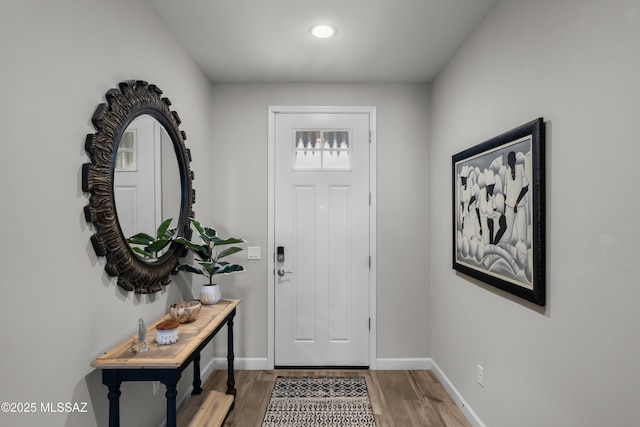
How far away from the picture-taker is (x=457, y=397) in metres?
2.49

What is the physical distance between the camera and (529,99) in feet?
5.48

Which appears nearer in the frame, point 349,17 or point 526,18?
point 526,18

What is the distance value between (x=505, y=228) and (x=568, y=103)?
667 millimetres

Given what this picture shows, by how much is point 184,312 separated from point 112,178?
813mm

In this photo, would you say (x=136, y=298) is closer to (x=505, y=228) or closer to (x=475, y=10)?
(x=505, y=228)

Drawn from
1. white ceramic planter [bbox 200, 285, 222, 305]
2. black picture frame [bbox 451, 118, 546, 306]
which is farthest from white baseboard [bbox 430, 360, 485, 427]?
white ceramic planter [bbox 200, 285, 222, 305]

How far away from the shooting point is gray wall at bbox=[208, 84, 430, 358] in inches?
123

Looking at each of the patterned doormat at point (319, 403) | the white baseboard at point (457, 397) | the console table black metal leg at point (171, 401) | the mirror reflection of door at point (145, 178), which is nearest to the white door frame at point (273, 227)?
the patterned doormat at point (319, 403)

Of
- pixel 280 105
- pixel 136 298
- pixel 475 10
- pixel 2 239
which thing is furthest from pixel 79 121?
pixel 475 10

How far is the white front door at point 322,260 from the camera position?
314 centimetres

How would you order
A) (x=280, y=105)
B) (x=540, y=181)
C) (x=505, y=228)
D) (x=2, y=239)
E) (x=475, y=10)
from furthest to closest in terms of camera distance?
(x=280, y=105) < (x=475, y=10) < (x=505, y=228) < (x=540, y=181) < (x=2, y=239)

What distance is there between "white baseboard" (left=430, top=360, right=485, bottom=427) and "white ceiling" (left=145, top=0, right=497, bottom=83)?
245 centimetres

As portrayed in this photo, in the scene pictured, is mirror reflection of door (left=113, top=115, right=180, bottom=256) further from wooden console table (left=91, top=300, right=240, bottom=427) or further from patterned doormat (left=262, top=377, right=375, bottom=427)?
patterned doormat (left=262, top=377, right=375, bottom=427)

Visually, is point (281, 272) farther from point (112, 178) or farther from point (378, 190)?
point (112, 178)
